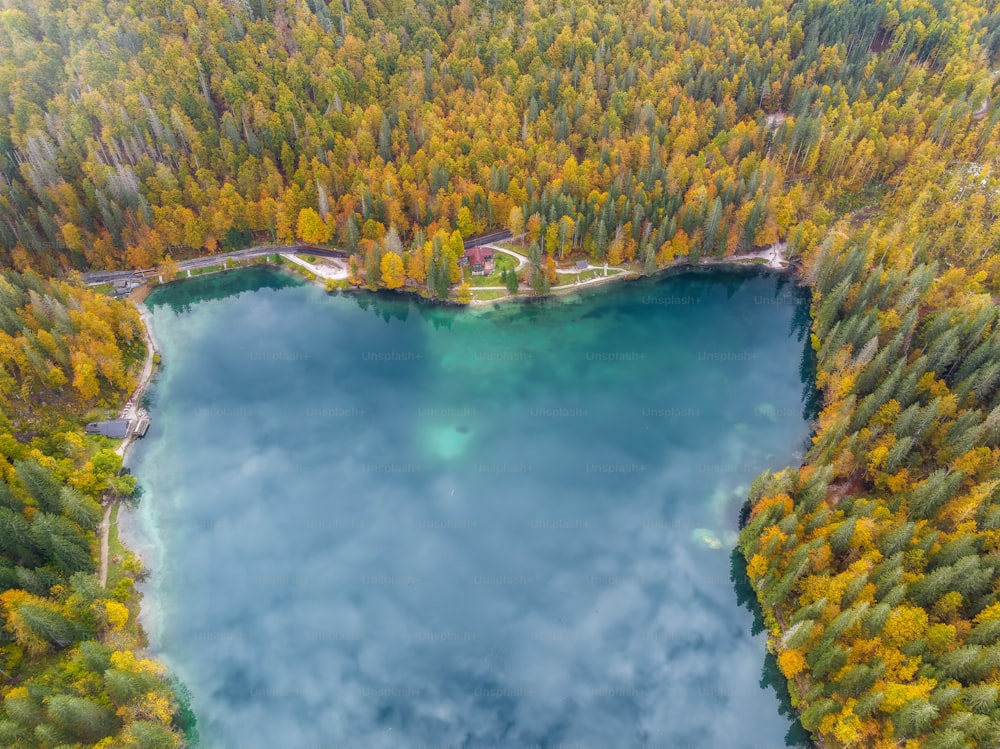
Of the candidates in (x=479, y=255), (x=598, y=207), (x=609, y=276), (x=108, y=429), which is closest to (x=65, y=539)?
(x=108, y=429)

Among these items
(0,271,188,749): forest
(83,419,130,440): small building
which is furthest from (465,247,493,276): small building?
(83,419,130,440): small building

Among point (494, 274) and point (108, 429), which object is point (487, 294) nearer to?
point (494, 274)

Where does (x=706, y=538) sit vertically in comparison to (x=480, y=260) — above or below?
below

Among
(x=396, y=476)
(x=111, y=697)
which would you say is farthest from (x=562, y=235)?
(x=111, y=697)

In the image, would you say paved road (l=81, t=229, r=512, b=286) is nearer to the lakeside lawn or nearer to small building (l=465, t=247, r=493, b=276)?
small building (l=465, t=247, r=493, b=276)

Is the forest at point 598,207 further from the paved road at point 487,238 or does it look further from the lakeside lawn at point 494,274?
the lakeside lawn at point 494,274

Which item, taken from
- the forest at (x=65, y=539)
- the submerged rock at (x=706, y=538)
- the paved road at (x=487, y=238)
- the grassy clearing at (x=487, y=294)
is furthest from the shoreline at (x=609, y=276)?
the submerged rock at (x=706, y=538)

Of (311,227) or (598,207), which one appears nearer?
(598,207)

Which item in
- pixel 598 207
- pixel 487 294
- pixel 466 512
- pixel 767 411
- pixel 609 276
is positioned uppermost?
pixel 598 207
